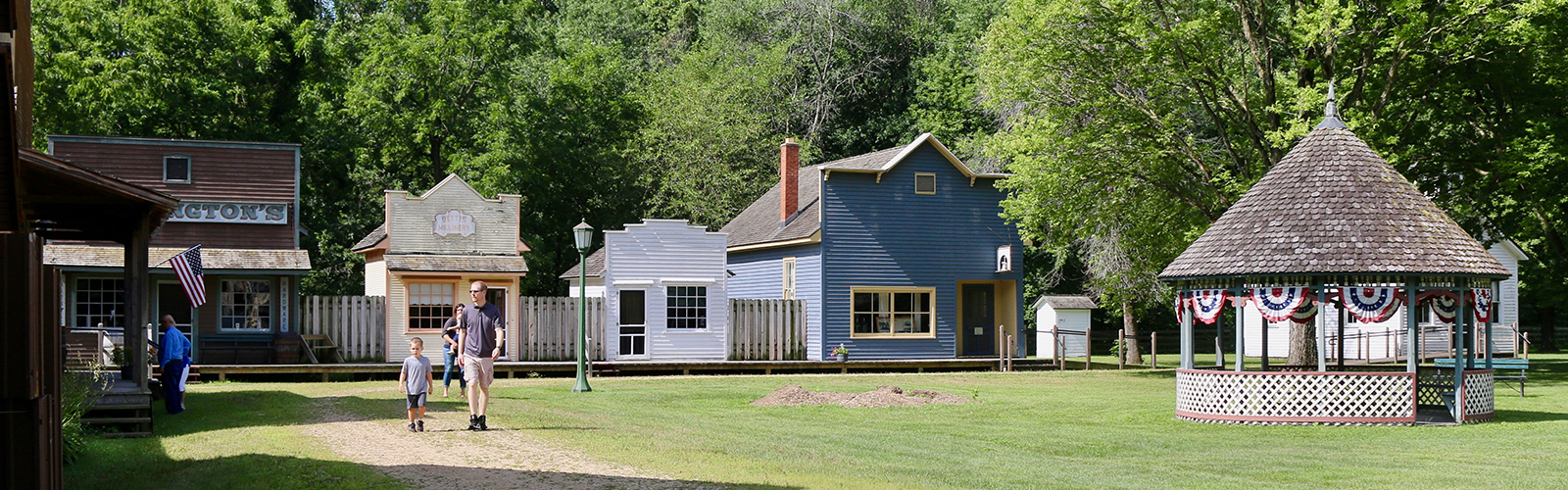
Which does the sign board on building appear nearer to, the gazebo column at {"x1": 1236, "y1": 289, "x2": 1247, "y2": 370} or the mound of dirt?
the mound of dirt

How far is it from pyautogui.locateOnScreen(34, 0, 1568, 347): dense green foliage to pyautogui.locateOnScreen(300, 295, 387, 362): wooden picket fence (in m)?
9.56

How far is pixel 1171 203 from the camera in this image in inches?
1194

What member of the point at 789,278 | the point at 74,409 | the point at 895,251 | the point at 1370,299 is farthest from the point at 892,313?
the point at 74,409

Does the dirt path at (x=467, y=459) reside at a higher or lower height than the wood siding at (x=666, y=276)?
lower

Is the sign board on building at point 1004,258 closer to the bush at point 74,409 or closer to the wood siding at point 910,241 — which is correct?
the wood siding at point 910,241

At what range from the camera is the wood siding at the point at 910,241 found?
33250 mm

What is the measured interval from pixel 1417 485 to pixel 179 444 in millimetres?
11907

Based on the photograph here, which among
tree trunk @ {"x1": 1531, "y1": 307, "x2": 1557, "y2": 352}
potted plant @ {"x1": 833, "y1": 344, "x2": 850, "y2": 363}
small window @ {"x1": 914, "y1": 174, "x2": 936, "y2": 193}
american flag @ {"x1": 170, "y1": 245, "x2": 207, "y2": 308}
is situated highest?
small window @ {"x1": 914, "y1": 174, "x2": 936, "y2": 193}

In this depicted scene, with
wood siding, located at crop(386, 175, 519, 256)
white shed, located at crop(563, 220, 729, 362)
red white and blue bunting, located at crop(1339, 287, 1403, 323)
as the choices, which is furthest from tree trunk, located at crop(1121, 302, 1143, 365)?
red white and blue bunting, located at crop(1339, 287, 1403, 323)

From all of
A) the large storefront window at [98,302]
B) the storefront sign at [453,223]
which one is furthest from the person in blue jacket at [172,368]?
the storefront sign at [453,223]

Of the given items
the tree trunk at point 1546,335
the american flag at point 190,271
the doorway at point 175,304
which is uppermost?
the american flag at point 190,271

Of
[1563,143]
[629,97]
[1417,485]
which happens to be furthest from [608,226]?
[1417,485]

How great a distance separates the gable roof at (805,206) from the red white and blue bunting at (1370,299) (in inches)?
617

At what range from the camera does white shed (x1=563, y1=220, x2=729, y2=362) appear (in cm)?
3159
